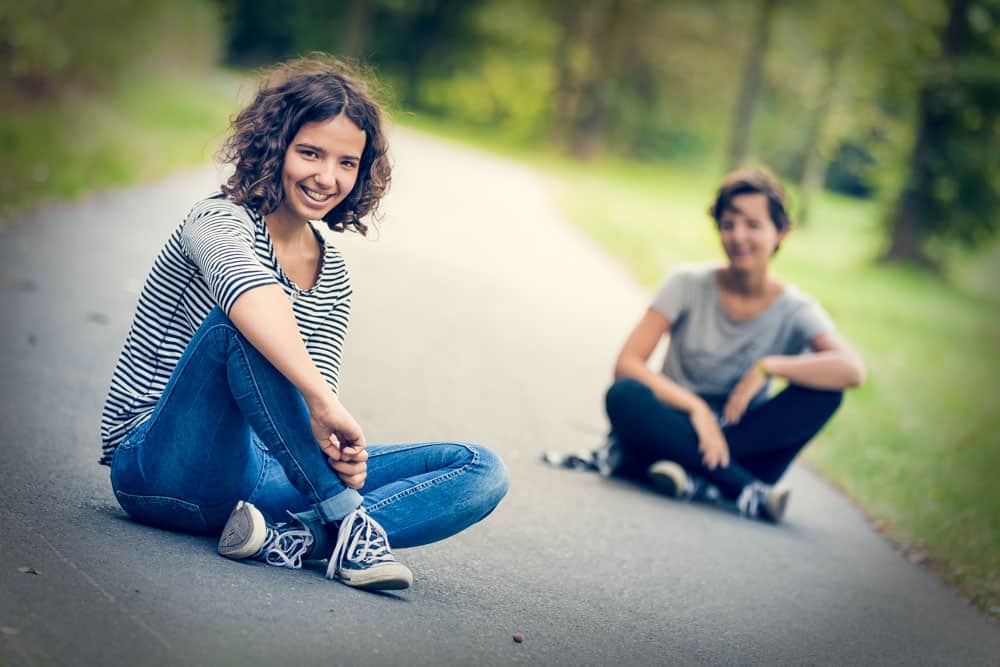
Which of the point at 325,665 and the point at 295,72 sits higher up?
the point at 295,72

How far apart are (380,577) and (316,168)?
1288 millimetres

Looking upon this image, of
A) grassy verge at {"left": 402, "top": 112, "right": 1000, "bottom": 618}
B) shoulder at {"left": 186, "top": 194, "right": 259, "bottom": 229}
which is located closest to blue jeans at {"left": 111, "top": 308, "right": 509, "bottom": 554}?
shoulder at {"left": 186, "top": 194, "right": 259, "bottom": 229}

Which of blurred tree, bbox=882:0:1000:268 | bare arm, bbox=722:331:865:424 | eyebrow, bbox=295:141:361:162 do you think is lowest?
bare arm, bbox=722:331:865:424

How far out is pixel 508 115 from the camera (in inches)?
1905

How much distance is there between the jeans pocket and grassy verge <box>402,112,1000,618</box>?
348 cm

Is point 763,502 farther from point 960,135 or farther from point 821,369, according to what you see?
point 960,135

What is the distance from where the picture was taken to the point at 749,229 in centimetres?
→ 605

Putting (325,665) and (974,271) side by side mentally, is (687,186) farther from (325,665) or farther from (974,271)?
(325,665)

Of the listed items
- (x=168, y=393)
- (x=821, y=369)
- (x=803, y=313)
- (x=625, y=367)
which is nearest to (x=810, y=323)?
(x=803, y=313)

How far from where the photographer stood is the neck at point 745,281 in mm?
6207

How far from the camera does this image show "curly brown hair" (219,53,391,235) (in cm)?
394

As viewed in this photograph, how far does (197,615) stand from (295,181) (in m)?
1.39

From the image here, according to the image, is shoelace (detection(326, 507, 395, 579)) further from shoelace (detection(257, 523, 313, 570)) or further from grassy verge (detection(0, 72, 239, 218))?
grassy verge (detection(0, 72, 239, 218))

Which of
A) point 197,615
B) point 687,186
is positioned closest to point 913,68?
point 687,186
